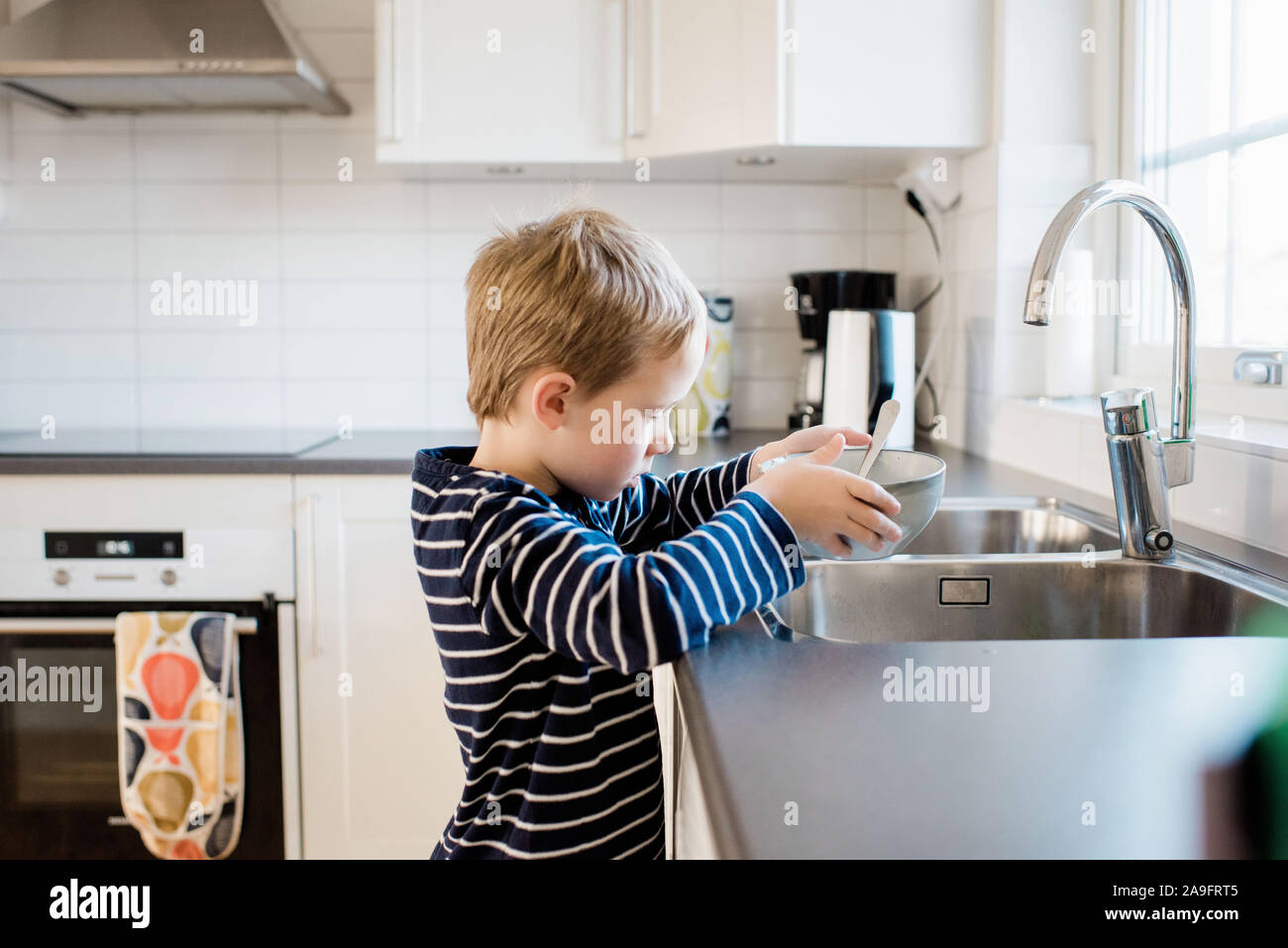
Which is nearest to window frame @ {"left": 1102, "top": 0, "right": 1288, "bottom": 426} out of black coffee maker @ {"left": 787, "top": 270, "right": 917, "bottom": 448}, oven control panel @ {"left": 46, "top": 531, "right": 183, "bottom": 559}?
black coffee maker @ {"left": 787, "top": 270, "right": 917, "bottom": 448}

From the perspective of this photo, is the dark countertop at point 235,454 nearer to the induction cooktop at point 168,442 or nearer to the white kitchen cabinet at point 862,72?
the induction cooktop at point 168,442

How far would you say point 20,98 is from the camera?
205cm

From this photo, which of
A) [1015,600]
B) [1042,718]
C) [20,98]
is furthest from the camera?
[20,98]

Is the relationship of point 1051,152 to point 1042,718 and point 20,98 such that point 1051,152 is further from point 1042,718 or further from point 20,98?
point 20,98

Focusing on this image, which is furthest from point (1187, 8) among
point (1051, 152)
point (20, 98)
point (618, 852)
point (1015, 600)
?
point (20, 98)

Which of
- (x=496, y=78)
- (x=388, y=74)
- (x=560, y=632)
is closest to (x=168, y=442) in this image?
(x=388, y=74)

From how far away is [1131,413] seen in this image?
1035mm

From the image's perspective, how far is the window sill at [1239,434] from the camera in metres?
1.09

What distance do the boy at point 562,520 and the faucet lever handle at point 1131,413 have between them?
1.22ft

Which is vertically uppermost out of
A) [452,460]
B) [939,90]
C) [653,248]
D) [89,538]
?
[939,90]

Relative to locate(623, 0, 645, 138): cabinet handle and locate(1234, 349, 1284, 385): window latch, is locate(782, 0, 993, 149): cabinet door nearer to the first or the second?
locate(623, 0, 645, 138): cabinet handle

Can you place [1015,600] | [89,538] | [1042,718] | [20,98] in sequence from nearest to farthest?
[1042,718]
[1015,600]
[89,538]
[20,98]

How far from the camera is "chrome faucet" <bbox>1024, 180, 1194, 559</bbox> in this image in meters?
1.03
